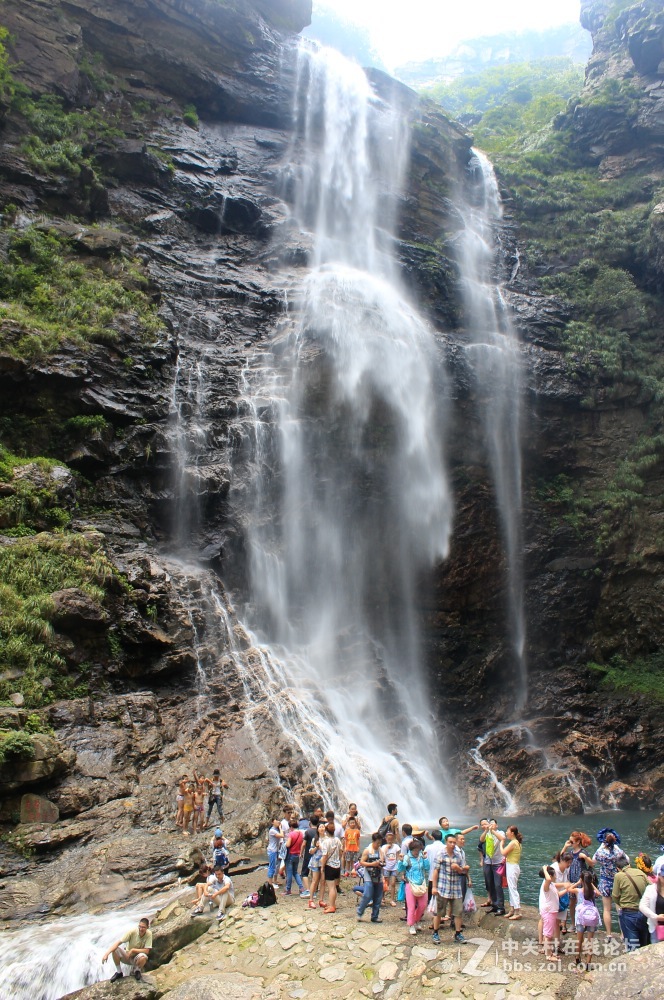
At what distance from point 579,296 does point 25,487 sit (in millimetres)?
25909

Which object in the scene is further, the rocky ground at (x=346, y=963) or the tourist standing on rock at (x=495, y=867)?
the tourist standing on rock at (x=495, y=867)

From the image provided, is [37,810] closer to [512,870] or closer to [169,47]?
[512,870]

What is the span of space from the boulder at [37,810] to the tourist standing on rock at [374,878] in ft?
18.7

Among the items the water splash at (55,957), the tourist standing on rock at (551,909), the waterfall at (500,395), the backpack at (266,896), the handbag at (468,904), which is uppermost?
the waterfall at (500,395)

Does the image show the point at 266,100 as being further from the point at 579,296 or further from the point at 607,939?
the point at 607,939

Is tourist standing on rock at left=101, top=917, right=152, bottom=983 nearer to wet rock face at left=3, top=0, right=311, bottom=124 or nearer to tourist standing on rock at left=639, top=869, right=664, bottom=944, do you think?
tourist standing on rock at left=639, top=869, right=664, bottom=944

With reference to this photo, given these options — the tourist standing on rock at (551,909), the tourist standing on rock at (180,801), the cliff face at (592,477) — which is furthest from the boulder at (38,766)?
the cliff face at (592,477)

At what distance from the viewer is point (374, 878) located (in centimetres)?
816

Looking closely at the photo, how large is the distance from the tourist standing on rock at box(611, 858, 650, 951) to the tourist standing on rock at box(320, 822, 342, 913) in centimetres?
391

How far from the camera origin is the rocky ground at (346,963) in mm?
6195

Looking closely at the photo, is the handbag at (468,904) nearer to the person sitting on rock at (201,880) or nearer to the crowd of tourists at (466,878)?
the crowd of tourists at (466,878)

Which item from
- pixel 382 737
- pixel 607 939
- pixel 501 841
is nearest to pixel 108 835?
pixel 501 841

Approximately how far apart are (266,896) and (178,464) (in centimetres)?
1337

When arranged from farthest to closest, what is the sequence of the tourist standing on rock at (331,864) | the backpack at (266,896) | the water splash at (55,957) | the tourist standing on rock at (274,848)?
the tourist standing on rock at (274,848), the backpack at (266,896), the tourist standing on rock at (331,864), the water splash at (55,957)
